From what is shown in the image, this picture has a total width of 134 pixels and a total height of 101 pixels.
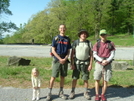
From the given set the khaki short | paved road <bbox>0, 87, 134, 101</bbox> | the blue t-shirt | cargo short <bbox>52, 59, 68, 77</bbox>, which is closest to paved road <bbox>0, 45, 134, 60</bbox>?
paved road <bbox>0, 87, 134, 101</bbox>

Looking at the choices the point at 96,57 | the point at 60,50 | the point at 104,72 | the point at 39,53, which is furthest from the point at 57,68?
the point at 39,53

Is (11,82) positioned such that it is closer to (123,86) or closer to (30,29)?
(123,86)

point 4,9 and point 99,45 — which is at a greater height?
point 4,9

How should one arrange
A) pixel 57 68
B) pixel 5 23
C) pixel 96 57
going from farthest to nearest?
1. pixel 5 23
2. pixel 57 68
3. pixel 96 57

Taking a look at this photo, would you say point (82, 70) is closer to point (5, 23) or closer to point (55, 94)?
point (55, 94)

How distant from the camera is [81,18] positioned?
39.1m

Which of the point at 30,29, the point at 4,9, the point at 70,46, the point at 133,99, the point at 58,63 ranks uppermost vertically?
the point at 4,9

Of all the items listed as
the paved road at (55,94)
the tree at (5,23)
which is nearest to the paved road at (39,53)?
the paved road at (55,94)

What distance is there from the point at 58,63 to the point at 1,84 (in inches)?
83.2

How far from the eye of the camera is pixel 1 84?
5711 mm

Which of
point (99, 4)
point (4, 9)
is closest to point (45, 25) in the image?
point (4, 9)

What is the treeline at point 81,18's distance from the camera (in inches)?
1524

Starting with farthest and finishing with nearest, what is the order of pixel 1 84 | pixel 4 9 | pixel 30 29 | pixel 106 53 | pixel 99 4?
Answer: pixel 30 29 < pixel 99 4 < pixel 4 9 < pixel 1 84 < pixel 106 53

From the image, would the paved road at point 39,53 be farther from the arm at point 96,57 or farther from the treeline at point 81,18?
the treeline at point 81,18
